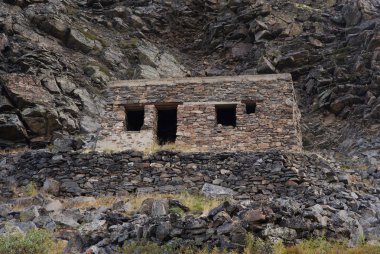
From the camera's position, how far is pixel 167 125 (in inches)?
835

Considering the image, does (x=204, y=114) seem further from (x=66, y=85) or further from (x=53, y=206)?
(x=66, y=85)

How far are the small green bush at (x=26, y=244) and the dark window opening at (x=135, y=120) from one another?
9894 mm

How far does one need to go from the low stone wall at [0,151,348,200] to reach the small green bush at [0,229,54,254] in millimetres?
6067

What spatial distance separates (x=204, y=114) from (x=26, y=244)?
10.3 metres

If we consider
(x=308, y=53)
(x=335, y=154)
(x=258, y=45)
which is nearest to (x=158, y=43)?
(x=258, y=45)

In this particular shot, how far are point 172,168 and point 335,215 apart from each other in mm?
6621

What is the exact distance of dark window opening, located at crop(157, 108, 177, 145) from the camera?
815 inches

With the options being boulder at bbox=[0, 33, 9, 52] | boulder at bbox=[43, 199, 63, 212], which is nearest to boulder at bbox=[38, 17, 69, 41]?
boulder at bbox=[0, 33, 9, 52]

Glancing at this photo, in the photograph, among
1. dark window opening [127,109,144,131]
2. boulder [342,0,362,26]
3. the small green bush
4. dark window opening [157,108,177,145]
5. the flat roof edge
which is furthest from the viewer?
boulder [342,0,362,26]

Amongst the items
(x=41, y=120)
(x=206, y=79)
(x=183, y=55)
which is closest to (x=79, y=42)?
(x=183, y=55)

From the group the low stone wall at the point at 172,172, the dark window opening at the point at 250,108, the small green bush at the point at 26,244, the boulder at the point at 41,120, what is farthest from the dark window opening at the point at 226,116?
the boulder at the point at 41,120

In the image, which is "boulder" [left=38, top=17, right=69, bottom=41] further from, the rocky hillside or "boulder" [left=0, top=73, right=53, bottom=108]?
"boulder" [left=0, top=73, right=53, bottom=108]

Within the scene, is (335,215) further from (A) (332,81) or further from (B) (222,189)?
(A) (332,81)

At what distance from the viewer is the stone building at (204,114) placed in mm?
18734
